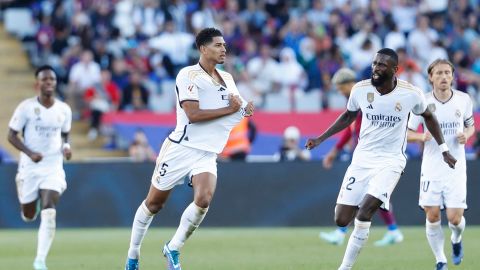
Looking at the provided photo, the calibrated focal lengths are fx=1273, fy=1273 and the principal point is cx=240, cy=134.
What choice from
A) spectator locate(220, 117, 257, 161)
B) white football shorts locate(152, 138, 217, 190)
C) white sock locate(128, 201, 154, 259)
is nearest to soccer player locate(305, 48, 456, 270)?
white football shorts locate(152, 138, 217, 190)

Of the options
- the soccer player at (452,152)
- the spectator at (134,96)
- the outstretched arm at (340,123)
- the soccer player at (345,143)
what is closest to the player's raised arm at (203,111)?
the outstretched arm at (340,123)

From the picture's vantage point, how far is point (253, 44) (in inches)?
1137

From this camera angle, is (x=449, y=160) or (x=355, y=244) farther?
(x=449, y=160)

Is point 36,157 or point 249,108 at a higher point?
point 249,108

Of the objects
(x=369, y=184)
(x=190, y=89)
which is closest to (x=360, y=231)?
(x=369, y=184)

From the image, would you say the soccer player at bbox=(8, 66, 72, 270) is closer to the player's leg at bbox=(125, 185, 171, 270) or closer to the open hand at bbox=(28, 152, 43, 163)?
the open hand at bbox=(28, 152, 43, 163)

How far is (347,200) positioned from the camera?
1388cm

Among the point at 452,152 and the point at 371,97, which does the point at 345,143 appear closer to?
the point at 452,152

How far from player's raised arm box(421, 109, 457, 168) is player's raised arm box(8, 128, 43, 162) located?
17.0ft

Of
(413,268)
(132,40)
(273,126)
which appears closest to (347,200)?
(413,268)

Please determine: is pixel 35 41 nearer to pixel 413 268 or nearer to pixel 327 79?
pixel 327 79

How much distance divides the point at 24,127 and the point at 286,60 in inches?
461

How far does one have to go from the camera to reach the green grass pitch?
15914mm

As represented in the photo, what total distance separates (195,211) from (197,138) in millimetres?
794
